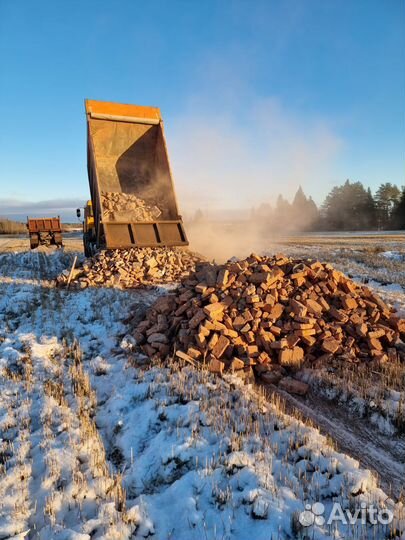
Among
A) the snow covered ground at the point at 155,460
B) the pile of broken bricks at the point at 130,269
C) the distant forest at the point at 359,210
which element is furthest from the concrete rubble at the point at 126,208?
the distant forest at the point at 359,210

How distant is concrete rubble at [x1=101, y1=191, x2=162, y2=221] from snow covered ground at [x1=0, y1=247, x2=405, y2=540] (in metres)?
5.35

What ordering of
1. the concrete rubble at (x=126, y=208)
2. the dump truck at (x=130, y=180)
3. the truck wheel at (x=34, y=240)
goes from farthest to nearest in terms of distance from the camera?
the truck wheel at (x=34, y=240) → the concrete rubble at (x=126, y=208) → the dump truck at (x=130, y=180)

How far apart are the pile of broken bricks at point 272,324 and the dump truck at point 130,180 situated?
358 cm

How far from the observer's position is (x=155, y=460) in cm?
326

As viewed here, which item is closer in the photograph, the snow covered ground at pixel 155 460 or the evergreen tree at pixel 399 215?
the snow covered ground at pixel 155 460

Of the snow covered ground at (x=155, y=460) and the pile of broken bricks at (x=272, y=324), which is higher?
the pile of broken bricks at (x=272, y=324)

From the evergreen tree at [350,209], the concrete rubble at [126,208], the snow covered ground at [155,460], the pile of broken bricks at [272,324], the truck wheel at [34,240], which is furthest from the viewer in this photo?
the evergreen tree at [350,209]

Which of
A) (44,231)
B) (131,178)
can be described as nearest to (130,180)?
(131,178)

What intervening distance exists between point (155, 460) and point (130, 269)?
6.16 m

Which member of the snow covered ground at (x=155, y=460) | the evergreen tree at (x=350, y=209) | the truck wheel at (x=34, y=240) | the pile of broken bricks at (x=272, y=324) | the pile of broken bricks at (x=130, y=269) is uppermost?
the evergreen tree at (x=350, y=209)

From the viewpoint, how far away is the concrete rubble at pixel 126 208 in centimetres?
1000

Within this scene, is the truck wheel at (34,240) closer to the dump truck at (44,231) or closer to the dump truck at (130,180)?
the dump truck at (44,231)

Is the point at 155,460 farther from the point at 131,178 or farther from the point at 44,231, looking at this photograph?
the point at 44,231

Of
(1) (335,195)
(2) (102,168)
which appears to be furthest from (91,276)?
(1) (335,195)
